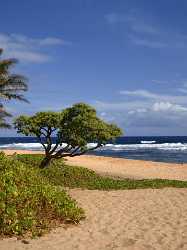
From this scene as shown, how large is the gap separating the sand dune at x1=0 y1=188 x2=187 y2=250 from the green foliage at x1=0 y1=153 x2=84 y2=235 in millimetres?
488

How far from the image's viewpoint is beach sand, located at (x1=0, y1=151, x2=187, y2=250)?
452 inches

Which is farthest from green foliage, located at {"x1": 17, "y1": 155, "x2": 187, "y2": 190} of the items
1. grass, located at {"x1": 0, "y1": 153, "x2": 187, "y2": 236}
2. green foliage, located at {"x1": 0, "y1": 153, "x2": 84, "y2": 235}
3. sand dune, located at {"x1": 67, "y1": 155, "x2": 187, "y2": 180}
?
green foliage, located at {"x1": 0, "y1": 153, "x2": 84, "y2": 235}

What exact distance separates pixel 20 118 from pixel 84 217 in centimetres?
1226

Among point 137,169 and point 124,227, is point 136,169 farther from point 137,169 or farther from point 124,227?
point 124,227

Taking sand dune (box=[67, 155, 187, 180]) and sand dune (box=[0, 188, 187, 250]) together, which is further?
sand dune (box=[67, 155, 187, 180])

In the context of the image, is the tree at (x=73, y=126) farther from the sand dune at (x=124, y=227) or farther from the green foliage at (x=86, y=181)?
the sand dune at (x=124, y=227)

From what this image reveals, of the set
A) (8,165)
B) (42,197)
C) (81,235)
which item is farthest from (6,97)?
(81,235)

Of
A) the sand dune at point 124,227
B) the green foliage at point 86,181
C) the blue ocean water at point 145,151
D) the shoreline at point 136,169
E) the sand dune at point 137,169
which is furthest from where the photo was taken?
the blue ocean water at point 145,151

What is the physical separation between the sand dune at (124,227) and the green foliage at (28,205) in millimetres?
488

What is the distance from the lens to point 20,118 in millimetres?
25672

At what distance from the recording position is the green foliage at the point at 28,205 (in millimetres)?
12211

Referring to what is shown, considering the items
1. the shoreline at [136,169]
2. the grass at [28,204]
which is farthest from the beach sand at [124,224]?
the shoreline at [136,169]

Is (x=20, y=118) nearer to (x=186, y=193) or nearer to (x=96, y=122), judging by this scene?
(x=96, y=122)

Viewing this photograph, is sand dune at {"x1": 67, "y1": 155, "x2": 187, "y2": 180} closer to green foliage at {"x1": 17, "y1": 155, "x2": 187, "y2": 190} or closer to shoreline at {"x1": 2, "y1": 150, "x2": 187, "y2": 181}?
shoreline at {"x1": 2, "y1": 150, "x2": 187, "y2": 181}
